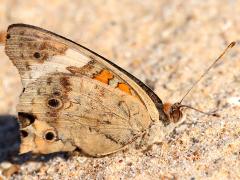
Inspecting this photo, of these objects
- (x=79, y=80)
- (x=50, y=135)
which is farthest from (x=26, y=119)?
(x=79, y=80)

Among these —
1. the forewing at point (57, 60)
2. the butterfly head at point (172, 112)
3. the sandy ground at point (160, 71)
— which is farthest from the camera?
the butterfly head at point (172, 112)

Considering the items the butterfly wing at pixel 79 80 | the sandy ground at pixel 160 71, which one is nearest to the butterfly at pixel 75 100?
the butterfly wing at pixel 79 80

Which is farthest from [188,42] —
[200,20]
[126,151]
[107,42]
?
[126,151]

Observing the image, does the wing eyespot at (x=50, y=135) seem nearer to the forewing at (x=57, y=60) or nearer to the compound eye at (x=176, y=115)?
the forewing at (x=57, y=60)

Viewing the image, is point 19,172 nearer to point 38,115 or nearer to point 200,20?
point 38,115

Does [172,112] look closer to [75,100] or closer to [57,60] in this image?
[75,100]

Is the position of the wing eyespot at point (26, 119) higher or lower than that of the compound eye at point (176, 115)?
higher
